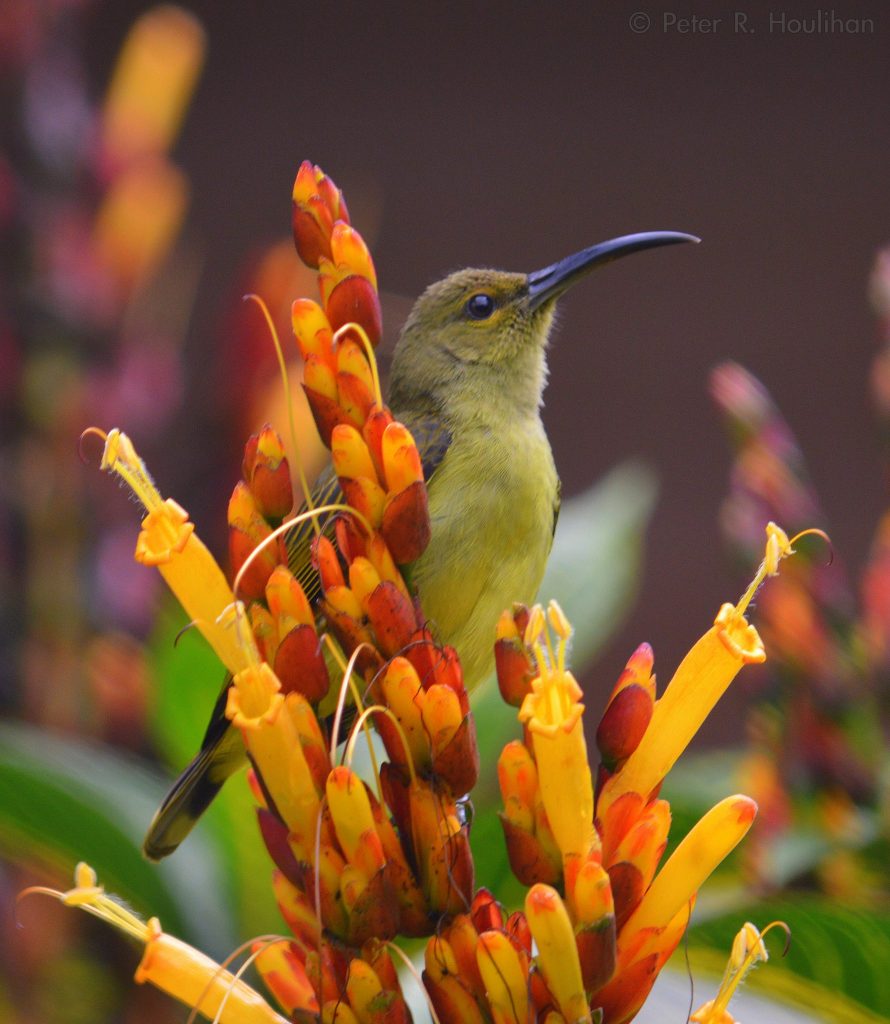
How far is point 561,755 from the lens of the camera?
39.0 inches

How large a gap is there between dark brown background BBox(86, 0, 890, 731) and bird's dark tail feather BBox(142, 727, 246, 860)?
8.63 ft

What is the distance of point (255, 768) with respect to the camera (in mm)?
1032

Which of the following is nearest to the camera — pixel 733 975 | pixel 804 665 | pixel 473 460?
pixel 733 975

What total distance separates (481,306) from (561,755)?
45.2 inches

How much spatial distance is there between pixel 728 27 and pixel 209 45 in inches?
59.4

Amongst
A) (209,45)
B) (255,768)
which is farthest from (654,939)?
(209,45)

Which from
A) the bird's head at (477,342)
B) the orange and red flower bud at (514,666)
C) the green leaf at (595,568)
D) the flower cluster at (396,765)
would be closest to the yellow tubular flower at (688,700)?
the flower cluster at (396,765)

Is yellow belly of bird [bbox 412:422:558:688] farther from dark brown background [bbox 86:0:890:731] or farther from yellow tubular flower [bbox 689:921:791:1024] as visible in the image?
dark brown background [bbox 86:0:890:731]

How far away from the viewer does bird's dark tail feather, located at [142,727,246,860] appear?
1.41 meters

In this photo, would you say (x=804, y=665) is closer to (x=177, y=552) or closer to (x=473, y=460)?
(x=473, y=460)

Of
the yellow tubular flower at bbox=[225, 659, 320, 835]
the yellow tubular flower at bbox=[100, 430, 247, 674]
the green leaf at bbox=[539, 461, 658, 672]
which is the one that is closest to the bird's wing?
the yellow tubular flower at bbox=[100, 430, 247, 674]

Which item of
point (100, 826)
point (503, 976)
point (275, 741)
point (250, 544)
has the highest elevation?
point (250, 544)

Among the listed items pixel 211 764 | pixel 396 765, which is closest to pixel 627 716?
pixel 396 765

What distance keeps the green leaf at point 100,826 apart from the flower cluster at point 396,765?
0.53 meters
